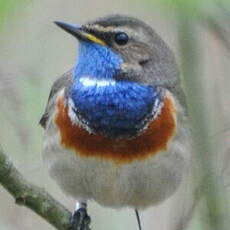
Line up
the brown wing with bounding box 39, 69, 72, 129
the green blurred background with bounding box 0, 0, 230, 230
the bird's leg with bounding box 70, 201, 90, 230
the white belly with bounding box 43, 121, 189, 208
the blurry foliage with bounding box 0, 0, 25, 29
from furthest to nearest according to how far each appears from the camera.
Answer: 1. the brown wing with bounding box 39, 69, 72, 129
2. the white belly with bounding box 43, 121, 189, 208
3. the bird's leg with bounding box 70, 201, 90, 230
4. the green blurred background with bounding box 0, 0, 230, 230
5. the blurry foliage with bounding box 0, 0, 25, 29

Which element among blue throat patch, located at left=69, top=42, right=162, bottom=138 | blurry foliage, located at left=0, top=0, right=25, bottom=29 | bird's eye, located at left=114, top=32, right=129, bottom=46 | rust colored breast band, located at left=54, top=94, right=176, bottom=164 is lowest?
rust colored breast band, located at left=54, top=94, right=176, bottom=164

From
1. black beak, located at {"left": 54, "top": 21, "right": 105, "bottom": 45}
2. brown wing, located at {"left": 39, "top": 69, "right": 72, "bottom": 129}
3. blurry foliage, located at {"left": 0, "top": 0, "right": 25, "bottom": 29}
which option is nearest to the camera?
blurry foliage, located at {"left": 0, "top": 0, "right": 25, "bottom": 29}

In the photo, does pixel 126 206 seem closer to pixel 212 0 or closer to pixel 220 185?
pixel 220 185

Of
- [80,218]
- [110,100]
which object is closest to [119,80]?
[110,100]

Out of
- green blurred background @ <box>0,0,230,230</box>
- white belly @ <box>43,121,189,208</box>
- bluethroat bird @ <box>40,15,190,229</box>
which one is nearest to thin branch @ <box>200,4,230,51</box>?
green blurred background @ <box>0,0,230,230</box>

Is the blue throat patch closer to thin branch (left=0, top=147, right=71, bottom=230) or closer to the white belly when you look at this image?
the white belly

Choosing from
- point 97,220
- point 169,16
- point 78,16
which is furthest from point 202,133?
point 78,16

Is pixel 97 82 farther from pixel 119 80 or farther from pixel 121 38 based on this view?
pixel 121 38
